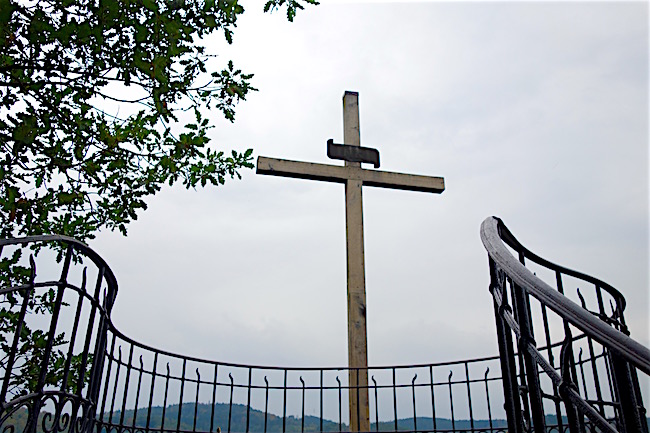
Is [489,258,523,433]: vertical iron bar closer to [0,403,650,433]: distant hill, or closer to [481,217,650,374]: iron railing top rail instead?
[481,217,650,374]: iron railing top rail

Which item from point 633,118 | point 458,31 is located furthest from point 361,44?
point 633,118

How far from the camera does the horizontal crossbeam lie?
15.6 ft

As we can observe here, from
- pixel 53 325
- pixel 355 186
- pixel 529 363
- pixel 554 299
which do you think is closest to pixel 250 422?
pixel 355 186

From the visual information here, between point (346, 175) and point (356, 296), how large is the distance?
4.08ft

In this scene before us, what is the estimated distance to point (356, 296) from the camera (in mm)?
4344

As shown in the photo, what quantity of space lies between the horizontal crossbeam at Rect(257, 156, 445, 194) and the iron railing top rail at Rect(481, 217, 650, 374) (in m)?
2.95

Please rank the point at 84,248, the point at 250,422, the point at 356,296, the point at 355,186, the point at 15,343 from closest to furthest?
the point at 15,343, the point at 84,248, the point at 250,422, the point at 356,296, the point at 355,186

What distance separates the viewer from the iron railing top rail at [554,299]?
111cm

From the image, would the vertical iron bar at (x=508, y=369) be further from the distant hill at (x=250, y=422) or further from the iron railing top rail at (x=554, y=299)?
the distant hill at (x=250, y=422)

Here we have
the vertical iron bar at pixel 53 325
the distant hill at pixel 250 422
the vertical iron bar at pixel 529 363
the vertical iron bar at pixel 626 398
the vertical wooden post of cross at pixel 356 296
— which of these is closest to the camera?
the vertical iron bar at pixel 626 398

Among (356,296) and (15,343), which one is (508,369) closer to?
(15,343)

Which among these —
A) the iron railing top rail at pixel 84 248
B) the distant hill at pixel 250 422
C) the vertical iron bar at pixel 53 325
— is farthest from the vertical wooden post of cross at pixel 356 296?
the vertical iron bar at pixel 53 325

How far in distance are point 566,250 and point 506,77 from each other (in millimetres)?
2346

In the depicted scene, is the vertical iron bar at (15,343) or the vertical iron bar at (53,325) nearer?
the vertical iron bar at (15,343)
